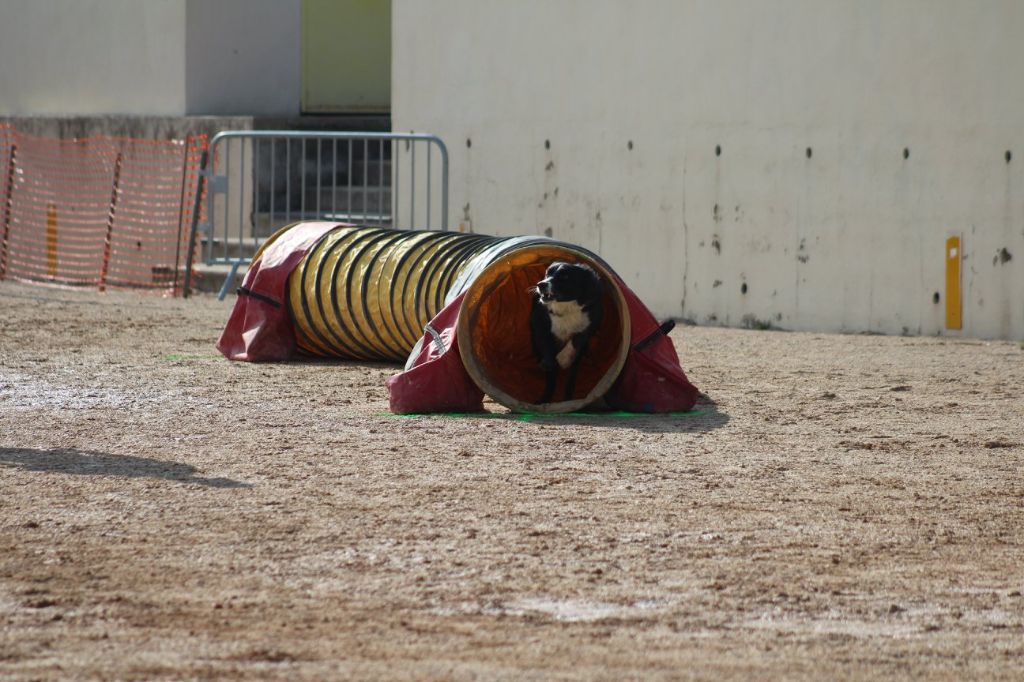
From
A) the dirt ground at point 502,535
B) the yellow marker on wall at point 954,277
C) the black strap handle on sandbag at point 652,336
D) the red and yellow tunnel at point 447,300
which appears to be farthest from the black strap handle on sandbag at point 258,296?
the yellow marker on wall at point 954,277

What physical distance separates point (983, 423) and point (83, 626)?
17.0 ft

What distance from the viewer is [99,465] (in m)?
6.51

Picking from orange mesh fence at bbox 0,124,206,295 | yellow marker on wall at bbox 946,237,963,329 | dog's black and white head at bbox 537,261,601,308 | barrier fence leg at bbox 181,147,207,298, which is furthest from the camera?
orange mesh fence at bbox 0,124,206,295

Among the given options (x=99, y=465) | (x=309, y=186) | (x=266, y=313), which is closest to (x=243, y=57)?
(x=309, y=186)

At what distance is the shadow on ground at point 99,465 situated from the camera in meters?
6.25

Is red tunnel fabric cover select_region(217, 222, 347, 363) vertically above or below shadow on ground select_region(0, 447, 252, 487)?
above

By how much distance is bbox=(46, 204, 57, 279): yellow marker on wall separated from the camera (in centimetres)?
1983

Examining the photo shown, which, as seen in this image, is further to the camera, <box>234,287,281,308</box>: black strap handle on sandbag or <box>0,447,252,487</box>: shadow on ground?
<box>234,287,281,308</box>: black strap handle on sandbag

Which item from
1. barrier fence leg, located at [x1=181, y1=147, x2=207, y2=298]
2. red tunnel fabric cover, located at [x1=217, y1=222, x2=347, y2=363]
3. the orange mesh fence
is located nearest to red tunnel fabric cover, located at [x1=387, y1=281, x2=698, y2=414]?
red tunnel fabric cover, located at [x1=217, y1=222, x2=347, y2=363]

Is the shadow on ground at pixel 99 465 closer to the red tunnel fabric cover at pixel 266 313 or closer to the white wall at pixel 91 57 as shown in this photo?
the red tunnel fabric cover at pixel 266 313

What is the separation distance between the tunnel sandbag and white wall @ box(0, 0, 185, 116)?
10.4 metres

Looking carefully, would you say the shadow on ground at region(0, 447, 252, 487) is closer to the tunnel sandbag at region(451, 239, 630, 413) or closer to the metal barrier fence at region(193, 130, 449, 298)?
the tunnel sandbag at region(451, 239, 630, 413)

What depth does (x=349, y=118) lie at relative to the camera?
62.8 feet

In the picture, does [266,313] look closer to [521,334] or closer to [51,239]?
[521,334]
